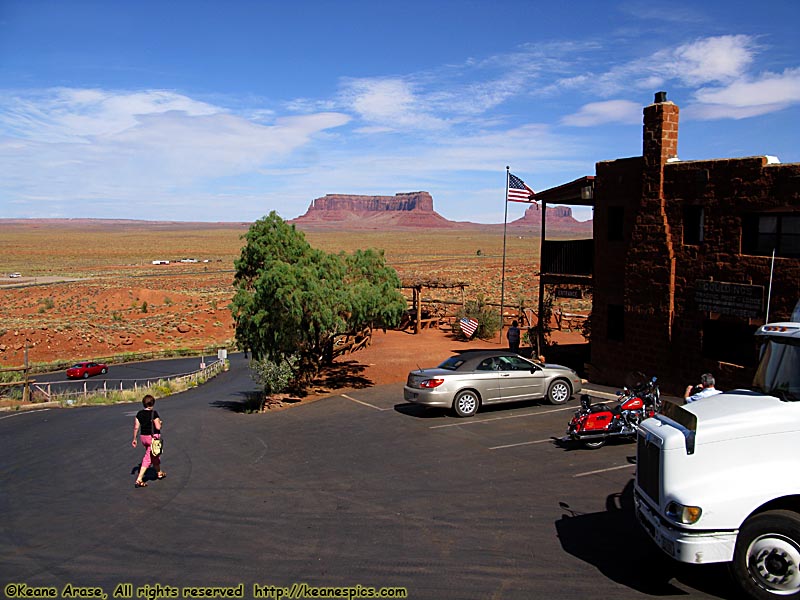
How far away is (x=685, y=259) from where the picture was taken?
16.9 m

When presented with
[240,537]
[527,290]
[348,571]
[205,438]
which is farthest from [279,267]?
[527,290]

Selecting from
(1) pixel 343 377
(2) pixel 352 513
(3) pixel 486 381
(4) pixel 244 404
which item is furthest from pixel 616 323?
(2) pixel 352 513

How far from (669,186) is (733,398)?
11562mm

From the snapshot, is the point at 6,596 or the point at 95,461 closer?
the point at 6,596

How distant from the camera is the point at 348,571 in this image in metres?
7.35

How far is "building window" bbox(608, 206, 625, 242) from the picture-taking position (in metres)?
19.2

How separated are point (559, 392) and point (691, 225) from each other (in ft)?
17.0

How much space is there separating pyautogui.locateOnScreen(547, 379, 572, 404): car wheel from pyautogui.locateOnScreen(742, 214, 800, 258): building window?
5.03 m

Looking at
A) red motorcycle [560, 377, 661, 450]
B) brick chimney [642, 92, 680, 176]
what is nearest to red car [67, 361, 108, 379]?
brick chimney [642, 92, 680, 176]

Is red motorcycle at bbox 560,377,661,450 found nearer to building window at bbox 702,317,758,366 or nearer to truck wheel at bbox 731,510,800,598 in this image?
building window at bbox 702,317,758,366

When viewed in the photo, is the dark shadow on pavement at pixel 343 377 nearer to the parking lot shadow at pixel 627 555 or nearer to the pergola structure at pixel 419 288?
the pergola structure at pixel 419 288

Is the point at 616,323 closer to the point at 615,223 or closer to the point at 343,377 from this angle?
the point at 615,223

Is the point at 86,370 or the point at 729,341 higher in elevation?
the point at 729,341

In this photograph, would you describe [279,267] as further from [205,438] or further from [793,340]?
[793,340]
